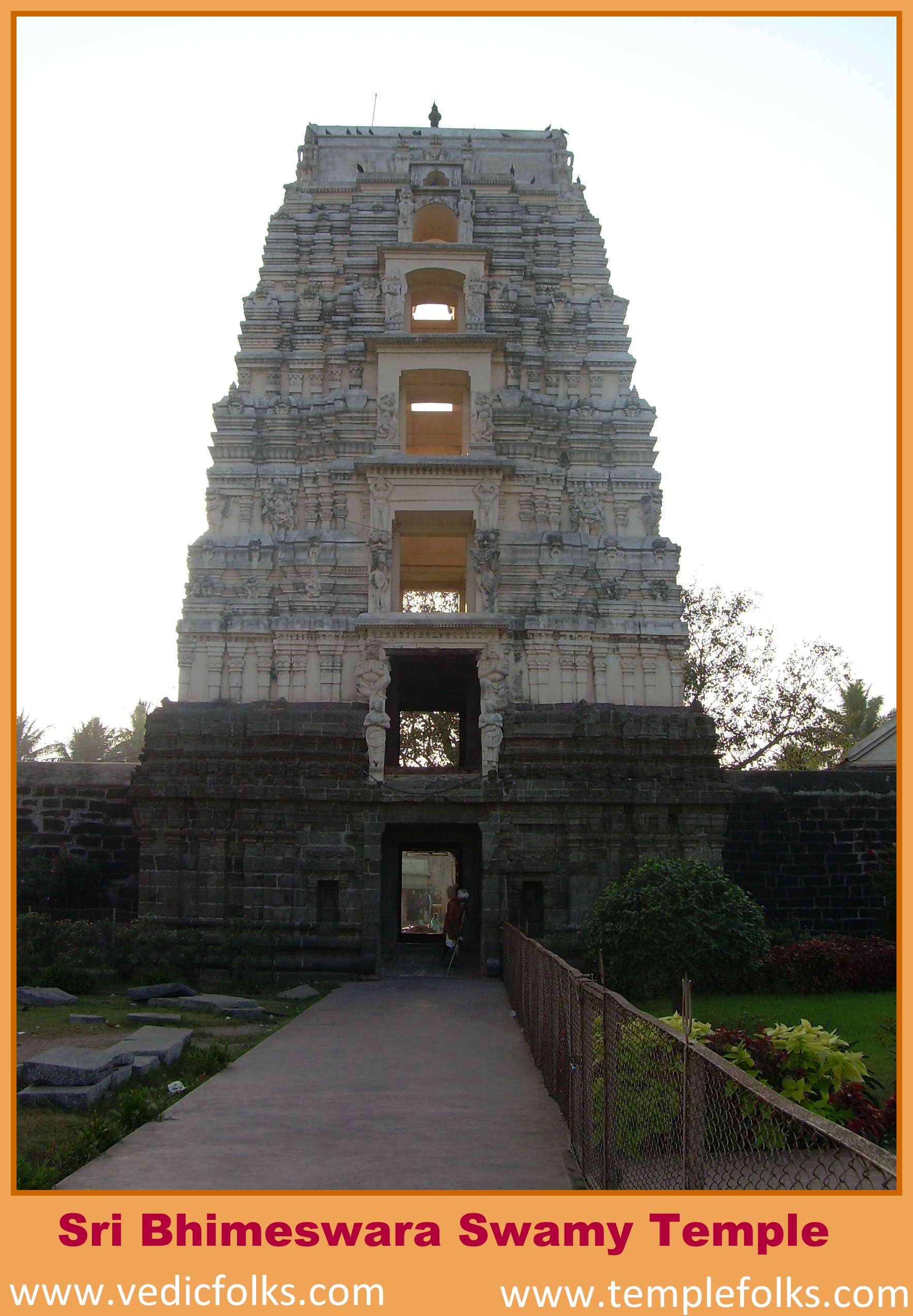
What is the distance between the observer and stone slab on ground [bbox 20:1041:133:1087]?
818cm

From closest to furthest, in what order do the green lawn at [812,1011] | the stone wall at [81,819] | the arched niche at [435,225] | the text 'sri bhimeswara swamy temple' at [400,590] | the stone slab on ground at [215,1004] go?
the green lawn at [812,1011], the stone slab on ground at [215,1004], the text 'sri bhimeswara swamy temple' at [400,590], the stone wall at [81,819], the arched niche at [435,225]

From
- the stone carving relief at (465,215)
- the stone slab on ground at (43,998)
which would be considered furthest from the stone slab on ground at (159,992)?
the stone carving relief at (465,215)

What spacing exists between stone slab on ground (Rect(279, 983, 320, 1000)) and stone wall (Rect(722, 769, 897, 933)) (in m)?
7.99

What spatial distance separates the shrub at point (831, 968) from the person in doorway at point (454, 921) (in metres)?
5.29

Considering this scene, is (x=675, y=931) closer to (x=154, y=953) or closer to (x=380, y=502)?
(x=154, y=953)

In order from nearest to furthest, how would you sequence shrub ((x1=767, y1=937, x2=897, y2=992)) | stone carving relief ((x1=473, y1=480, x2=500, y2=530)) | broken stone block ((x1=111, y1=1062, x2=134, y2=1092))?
broken stone block ((x1=111, y1=1062, x2=134, y2=1092))
shrub ((x1=767, y1=937, x2=897, y2=992))
stone carving relief ((x1=473, y1=480, x2=500, y2=530))

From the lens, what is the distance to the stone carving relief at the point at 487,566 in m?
18.8

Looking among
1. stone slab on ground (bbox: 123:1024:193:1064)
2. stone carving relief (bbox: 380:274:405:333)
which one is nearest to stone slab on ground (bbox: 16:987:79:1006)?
stone slab on ground (bbox: 123:1024:193:1064)

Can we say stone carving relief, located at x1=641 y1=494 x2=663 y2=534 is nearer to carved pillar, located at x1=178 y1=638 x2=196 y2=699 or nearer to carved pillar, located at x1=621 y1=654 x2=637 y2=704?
carved pillar, located at x1=621 y1=654 x2=637 y2=704

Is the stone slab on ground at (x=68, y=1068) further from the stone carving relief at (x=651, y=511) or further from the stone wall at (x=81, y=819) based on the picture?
the stone carving relief at (x=651, y=511)

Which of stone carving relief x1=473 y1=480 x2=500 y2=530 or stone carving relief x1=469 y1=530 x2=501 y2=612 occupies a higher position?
stone carving relief x1=473 y1=480 x2=500 y2=530

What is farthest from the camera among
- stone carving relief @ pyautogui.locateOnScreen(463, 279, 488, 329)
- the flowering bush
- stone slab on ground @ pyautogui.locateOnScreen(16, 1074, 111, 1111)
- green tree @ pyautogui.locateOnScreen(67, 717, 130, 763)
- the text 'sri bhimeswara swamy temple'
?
green tree @ pyautogui.locateOnScreen(67, 717, 130, 763)

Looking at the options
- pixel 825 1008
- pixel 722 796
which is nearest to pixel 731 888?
pixel 825 1008

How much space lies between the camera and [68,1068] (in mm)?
8164
